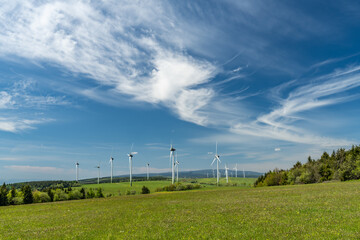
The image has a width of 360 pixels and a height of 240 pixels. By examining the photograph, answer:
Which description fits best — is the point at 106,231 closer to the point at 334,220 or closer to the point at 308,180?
the point at 334,220

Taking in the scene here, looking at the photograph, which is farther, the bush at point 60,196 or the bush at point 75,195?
the bush at point 75,195

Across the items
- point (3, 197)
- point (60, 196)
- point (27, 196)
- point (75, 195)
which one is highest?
point (3, 197)

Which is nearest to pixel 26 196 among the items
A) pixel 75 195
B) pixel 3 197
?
pixel 3 197

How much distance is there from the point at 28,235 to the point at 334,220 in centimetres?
2891

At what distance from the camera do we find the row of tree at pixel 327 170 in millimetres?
108938

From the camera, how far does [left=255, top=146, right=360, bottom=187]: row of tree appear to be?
109 meters

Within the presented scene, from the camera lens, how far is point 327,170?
119 m

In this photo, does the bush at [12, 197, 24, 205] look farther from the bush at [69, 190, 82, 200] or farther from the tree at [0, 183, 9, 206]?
the bush at [69, 190, 82, 200]

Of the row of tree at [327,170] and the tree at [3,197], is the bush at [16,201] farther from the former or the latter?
the row of tree at [327,170]

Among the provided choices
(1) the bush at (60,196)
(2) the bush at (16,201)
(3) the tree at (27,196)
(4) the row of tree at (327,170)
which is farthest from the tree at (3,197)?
(4) the row of tree at (327,170)

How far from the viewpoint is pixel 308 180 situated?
121000 mm

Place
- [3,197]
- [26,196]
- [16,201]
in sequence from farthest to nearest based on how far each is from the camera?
[26,196]
[16,201]
[3,197]

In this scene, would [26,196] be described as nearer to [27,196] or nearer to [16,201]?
[27,196]

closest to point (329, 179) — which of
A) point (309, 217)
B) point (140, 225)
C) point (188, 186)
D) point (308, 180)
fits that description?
point (308, 180)
